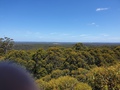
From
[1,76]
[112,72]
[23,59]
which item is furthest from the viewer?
[23,59]

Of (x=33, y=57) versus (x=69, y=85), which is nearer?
(x=69, y=85)

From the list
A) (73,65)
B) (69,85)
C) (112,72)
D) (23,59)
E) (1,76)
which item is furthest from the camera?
(23,59)

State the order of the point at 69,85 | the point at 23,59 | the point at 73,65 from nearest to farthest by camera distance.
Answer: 1. the point at 69,85
2. the point at 73,65
3. the point at 23,59

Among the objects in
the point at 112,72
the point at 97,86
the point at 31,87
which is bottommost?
the point at 97,86

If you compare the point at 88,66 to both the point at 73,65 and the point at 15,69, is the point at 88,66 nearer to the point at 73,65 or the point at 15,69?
the point at 73,65

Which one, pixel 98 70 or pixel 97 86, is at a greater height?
pixel 98 70

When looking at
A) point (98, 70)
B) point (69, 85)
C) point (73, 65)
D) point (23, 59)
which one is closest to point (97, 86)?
point (98, 70)

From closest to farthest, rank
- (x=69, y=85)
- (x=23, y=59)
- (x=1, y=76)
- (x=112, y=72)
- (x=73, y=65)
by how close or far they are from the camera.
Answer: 1. (x=1, y=76)
2. (x=69, y=85)
3. (x=112, y=72)
4. (x=73, y=65)
5. (x=23, y=59)

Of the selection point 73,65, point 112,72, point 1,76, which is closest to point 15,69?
point 1,76

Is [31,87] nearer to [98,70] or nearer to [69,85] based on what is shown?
[69,85]
